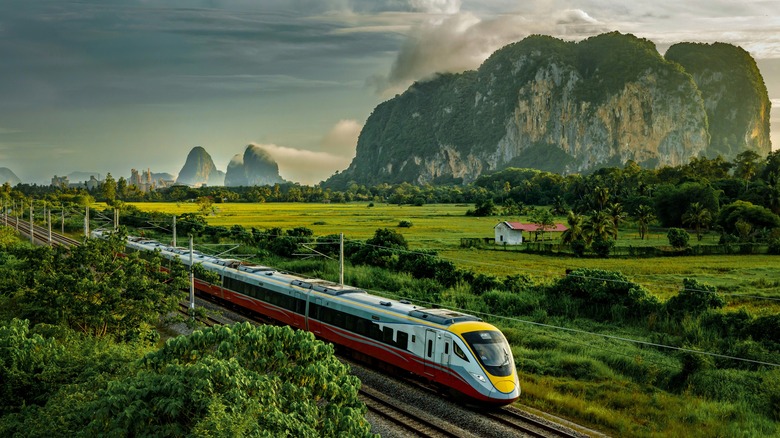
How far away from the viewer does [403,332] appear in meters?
21.1

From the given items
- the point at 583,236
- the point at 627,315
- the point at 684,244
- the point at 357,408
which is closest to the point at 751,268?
the point at 684,244

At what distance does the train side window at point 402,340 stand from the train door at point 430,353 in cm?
104

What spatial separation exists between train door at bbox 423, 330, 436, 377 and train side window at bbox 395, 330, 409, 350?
1.04 meters

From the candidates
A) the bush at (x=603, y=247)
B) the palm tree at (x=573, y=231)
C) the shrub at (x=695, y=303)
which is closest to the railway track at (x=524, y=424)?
the shrub at (x=695, y=303)

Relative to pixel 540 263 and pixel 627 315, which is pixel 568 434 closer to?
pixel 627 315

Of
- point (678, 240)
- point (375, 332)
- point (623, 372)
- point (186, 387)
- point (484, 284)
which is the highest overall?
point (186, 387)

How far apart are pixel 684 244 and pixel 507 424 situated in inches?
2060

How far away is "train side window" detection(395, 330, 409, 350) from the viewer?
20969 millimetres

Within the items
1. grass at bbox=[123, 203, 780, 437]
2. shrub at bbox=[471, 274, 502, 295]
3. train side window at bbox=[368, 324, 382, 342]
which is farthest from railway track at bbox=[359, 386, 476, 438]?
shrub at bbox=[471, 274, 502, 295]

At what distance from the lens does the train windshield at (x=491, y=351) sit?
18.5 m

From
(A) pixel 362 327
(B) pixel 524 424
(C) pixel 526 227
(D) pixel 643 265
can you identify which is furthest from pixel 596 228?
(B) pixel 524 424

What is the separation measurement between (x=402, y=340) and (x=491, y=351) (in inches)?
146

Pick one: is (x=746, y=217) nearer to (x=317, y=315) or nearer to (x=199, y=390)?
(x=317, y=315)

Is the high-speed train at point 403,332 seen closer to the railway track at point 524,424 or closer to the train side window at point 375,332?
the train side window at point 375,332
